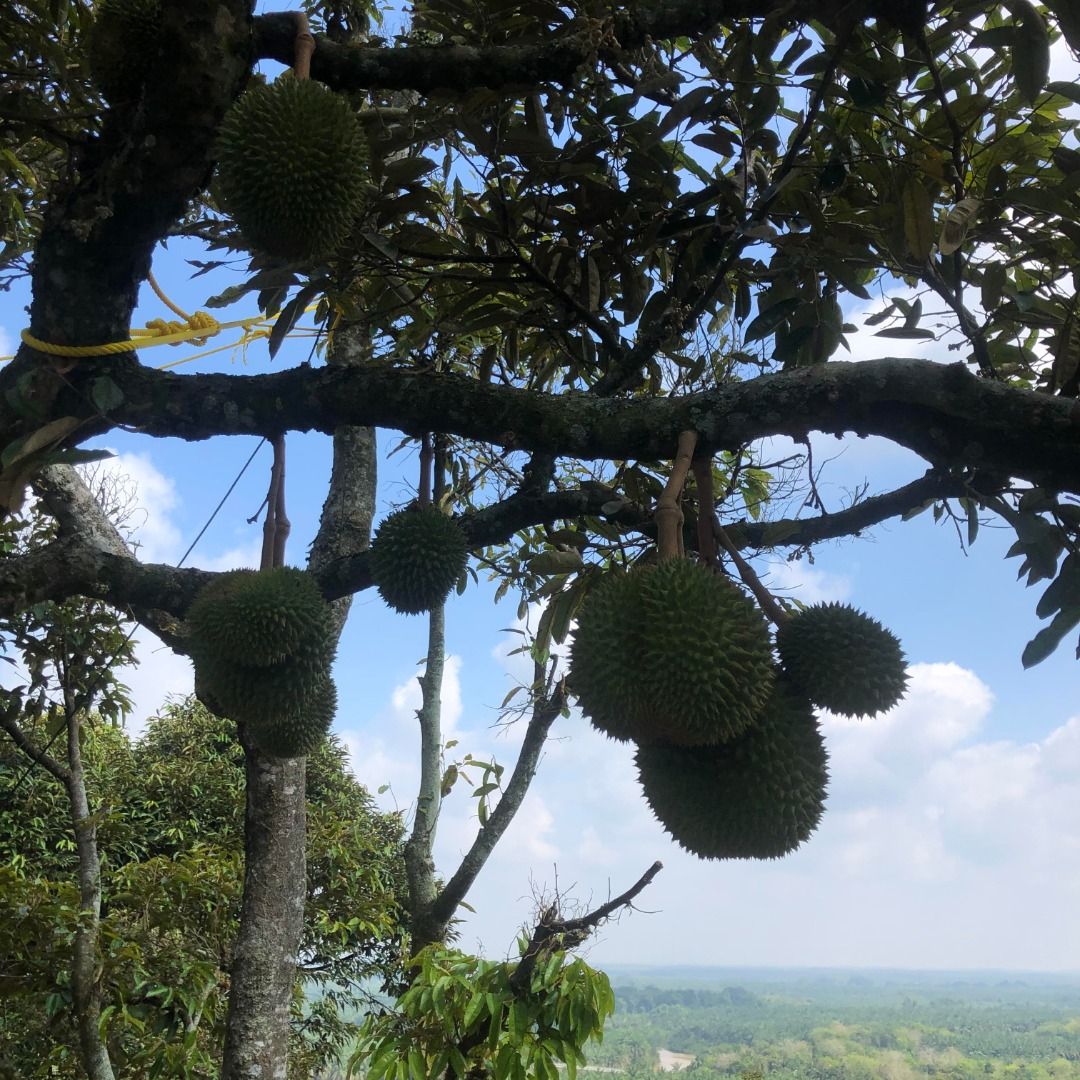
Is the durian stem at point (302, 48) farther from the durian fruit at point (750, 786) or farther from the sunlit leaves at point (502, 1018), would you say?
the sunlit leaves at point (502, 1018)

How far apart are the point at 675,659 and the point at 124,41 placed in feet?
4.36

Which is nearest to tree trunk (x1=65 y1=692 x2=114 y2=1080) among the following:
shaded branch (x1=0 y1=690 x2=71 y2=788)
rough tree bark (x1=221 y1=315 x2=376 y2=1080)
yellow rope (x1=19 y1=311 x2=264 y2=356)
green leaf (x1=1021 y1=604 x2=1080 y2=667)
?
shaded branch (x1=0 y1=690 x2=71 y2=788)

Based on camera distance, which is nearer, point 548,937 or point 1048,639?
point 1048,639

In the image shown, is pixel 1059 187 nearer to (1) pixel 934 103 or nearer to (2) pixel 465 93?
(1) pixel 934 103

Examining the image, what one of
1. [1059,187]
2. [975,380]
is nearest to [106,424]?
[975,380]

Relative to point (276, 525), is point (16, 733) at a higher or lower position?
lower

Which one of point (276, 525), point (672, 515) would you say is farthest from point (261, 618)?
point (672, 515)

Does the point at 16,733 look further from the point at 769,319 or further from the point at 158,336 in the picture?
the point at 769,319

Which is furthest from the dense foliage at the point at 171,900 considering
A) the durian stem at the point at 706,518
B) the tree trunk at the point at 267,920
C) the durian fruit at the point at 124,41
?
the durian stem at the point at 706,518

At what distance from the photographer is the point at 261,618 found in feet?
4.29

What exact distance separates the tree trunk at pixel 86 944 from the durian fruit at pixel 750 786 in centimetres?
272

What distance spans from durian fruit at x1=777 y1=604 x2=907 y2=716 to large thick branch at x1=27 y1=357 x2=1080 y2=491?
0.80ft

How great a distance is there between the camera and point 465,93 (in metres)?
1.48

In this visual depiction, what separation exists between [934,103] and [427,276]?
114 cm
